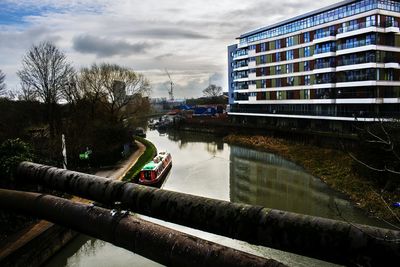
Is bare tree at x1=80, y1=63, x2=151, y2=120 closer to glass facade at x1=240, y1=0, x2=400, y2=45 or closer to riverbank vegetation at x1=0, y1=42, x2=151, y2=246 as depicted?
riverbank vegetation at x1=0, y1=42, x2=151, y2=246

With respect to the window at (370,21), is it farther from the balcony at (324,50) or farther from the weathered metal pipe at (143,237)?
the weathered metal pipe at (143,237)

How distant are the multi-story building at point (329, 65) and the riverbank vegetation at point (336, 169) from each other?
4723 mm

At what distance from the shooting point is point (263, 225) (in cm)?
365

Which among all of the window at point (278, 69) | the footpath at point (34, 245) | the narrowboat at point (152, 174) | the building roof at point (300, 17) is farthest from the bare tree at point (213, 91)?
the footpath at point (34, 245)

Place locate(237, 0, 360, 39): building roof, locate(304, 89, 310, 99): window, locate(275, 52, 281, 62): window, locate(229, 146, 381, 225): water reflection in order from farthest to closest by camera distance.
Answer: locate(275, 52, 281, 62): window, locate(304, 89, 310, 99): window, locate(237, 0, 360, 39): building roof, locate(229, 146, 381, 225): water reflection

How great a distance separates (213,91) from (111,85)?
9931 centimetres

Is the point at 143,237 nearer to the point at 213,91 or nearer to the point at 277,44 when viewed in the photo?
the point at 277,44

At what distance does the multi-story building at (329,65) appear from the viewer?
3716 cm

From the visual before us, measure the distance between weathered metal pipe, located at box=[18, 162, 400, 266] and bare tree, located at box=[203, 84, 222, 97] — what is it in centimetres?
13875

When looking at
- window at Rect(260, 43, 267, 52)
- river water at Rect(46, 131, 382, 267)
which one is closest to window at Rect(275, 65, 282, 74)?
window at Rect(260, 43, 267, 52)

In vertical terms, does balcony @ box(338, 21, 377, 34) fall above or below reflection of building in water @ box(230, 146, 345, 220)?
above

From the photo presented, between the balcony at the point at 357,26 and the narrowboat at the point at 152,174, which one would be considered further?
the balcony at the point at 357,26

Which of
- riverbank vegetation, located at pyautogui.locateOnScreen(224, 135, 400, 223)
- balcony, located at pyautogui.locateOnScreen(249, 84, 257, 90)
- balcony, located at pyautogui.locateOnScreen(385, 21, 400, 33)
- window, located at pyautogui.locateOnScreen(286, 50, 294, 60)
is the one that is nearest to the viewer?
riverbank vegetation, located at pyautogui.locateOnScreen(224, 135, 400, 223)

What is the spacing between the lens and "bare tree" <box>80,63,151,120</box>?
152ft
